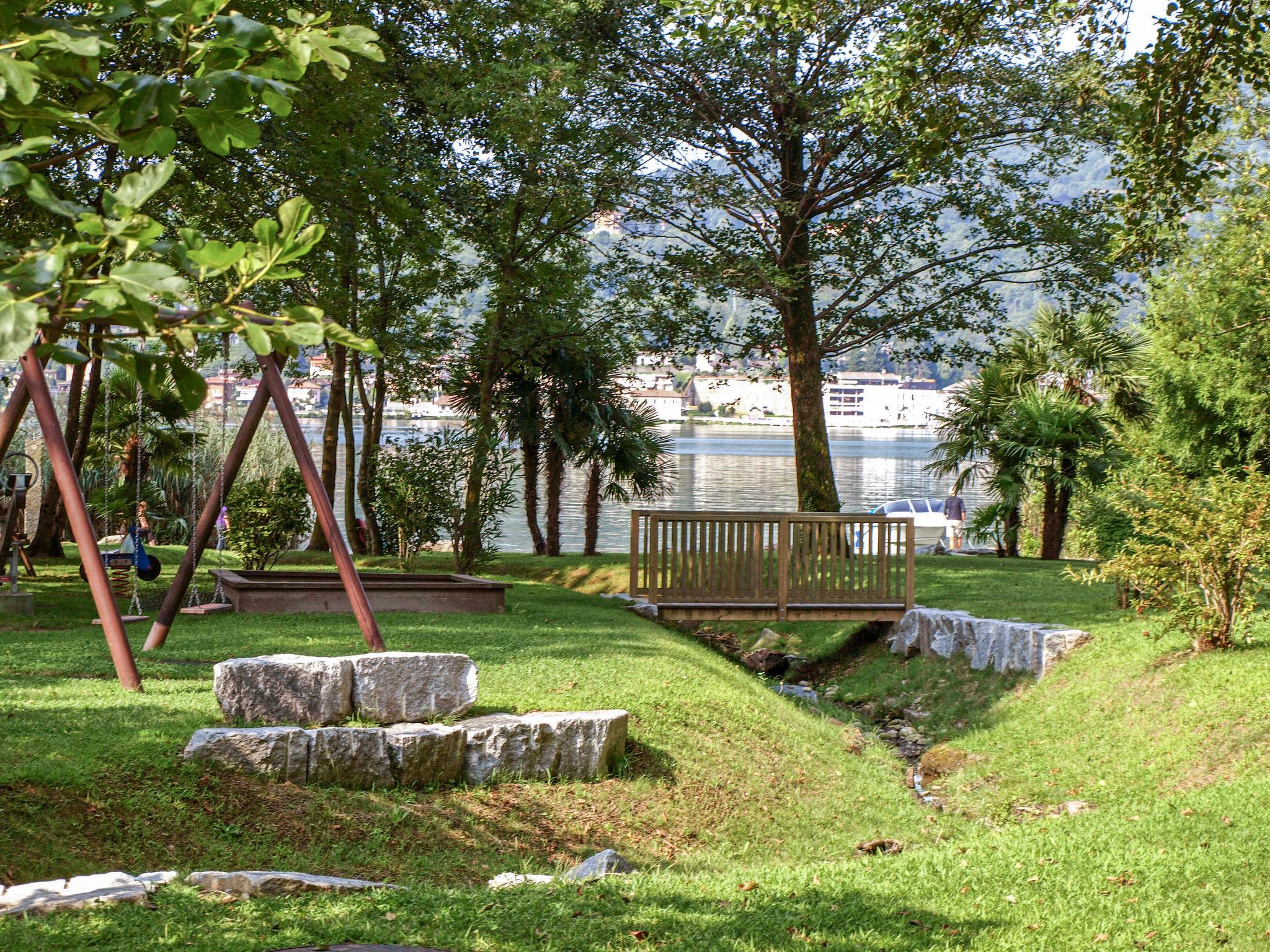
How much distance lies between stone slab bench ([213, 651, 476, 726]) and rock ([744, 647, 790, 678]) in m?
8.10

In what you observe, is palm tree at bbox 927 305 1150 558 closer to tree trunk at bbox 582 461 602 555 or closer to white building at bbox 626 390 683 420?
tree trunk at bbox 582 461 602 555

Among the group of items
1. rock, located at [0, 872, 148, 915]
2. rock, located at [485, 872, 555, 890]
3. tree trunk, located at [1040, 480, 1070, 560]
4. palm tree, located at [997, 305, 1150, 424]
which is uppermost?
palm tree, located at [997, 305, 1150, 424]

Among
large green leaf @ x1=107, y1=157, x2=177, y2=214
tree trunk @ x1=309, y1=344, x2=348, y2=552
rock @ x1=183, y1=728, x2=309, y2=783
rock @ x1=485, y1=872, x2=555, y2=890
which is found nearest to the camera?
large green leaf @ x1=107, y1=157, x2=177, y2=214

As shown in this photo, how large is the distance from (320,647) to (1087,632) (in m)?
7.71

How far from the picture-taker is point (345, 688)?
23.9ft

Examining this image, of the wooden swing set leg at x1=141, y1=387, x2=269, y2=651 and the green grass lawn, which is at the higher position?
the wooden swing set leg at x1=141, y1=387, x2=269, y2=651

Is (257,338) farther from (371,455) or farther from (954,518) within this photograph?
(954,518)

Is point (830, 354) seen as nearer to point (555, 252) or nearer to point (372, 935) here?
point (555, 252)

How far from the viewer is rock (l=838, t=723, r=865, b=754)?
1031cm

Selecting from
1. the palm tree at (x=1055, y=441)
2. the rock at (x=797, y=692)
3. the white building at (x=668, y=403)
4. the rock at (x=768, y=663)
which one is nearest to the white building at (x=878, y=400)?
the white building at (x=668, y=403)

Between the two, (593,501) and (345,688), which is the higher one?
(593,501)

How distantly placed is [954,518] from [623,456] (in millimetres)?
11311

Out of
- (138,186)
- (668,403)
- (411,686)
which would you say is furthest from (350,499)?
(668,403)

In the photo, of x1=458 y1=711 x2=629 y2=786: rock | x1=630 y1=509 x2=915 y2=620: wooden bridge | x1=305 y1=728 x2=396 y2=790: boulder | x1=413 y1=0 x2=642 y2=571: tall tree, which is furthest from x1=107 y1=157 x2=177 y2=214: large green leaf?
x1=413 y1=0 x2=642 y2=571: tall tree
